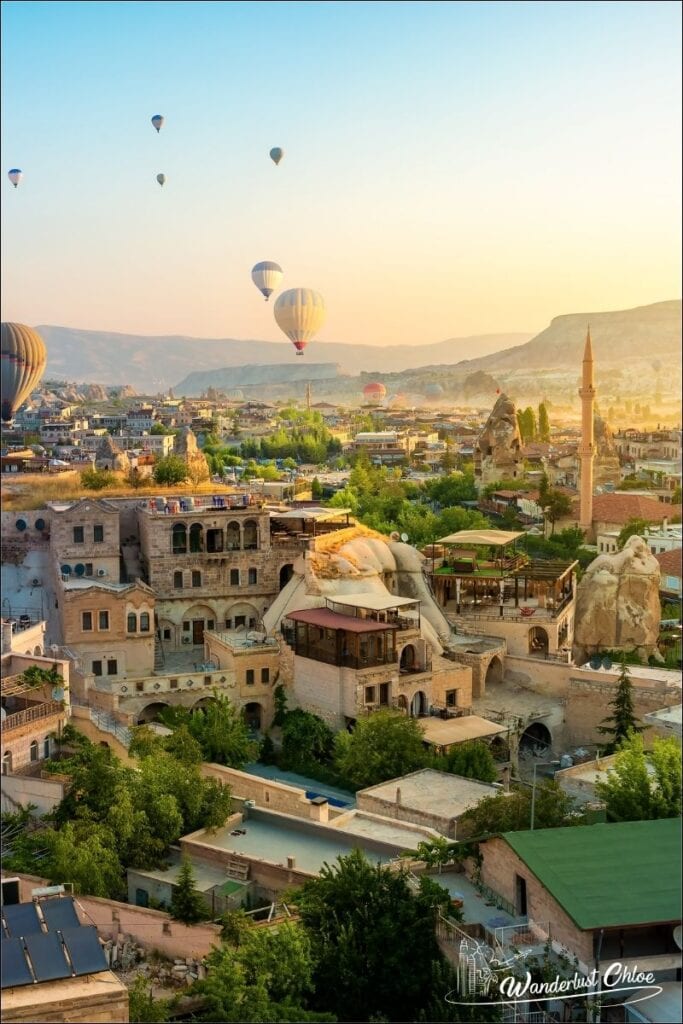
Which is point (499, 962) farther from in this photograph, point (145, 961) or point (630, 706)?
point (630, 706)

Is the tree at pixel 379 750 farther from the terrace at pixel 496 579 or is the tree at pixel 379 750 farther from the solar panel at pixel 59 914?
the solar panel at pixel 59 914

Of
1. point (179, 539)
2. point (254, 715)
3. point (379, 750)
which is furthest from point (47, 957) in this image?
point (179, 539)

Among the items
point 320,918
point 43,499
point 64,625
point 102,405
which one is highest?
point 102,405

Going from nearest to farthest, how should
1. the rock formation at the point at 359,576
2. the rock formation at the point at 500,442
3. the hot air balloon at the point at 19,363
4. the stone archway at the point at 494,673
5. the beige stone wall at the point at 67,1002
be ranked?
the beige stone wall at the point at 67,1002 → the hot air balloon at the point at 19,363 → the rock formation at the point at 500,442 → the rock formation at the point at 359,576 → the stone archway at the point at 494,673

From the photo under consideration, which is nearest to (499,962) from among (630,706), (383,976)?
(383,976)

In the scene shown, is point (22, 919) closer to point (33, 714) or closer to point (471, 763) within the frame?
point (33, 714)

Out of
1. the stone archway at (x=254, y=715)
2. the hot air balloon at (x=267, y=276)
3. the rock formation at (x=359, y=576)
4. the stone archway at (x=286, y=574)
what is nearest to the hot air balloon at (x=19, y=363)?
the hot air balloon at (x=267, y=276)
